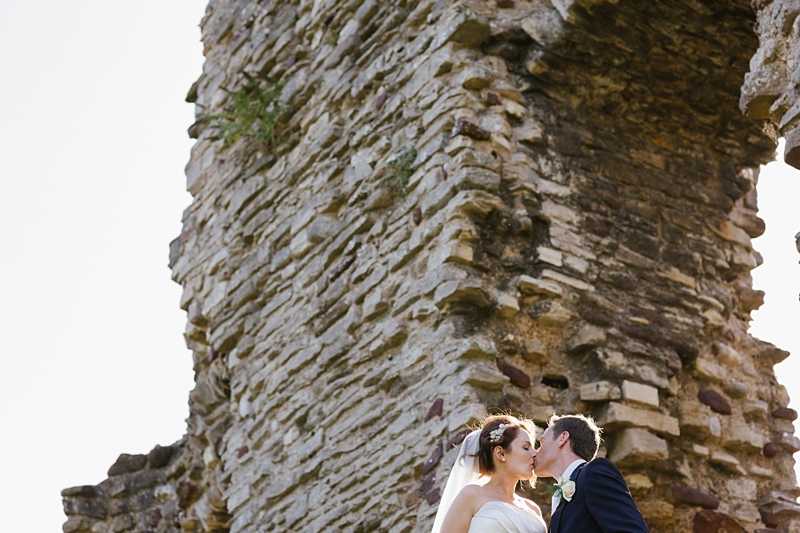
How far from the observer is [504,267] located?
208 inches

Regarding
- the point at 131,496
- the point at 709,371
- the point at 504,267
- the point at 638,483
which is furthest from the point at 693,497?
the point at 131,496

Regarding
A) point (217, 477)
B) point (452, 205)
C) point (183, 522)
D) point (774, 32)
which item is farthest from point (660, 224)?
point (183, 522)

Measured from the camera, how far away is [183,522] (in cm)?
717

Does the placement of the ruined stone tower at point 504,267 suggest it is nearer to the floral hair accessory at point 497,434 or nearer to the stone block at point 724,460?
the stone block at point 724,460

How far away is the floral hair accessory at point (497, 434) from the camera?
4070 millimetres

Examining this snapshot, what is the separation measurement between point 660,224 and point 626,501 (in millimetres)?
2677

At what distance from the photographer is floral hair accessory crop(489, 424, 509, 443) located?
4.07 meters

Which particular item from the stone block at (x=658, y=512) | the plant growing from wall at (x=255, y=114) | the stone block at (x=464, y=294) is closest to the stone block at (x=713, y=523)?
the stone block at (x=658, y=512)

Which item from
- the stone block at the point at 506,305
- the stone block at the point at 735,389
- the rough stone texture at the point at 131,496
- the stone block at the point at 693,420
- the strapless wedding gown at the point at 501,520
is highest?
the stone block at the point at 506,305

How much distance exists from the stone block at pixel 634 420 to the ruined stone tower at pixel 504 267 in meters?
0.01

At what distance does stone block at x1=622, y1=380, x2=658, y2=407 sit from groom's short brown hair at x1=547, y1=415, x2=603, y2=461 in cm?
137

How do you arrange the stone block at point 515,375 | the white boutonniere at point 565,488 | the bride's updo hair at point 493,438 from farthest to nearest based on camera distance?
1. the stone block at point 515,375
2. the bride's updo hair at point 493,438
3. the white boutonniere at point 565,488

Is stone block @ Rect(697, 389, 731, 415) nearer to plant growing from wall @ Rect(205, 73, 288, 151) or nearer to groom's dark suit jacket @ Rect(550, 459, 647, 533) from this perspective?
groom's dark suit jacket @ Rect(550, 459, 647, 533)

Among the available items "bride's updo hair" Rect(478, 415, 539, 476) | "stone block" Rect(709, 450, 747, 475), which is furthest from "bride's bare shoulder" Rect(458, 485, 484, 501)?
"stone block" Rect(709, 450, 747, 475)
